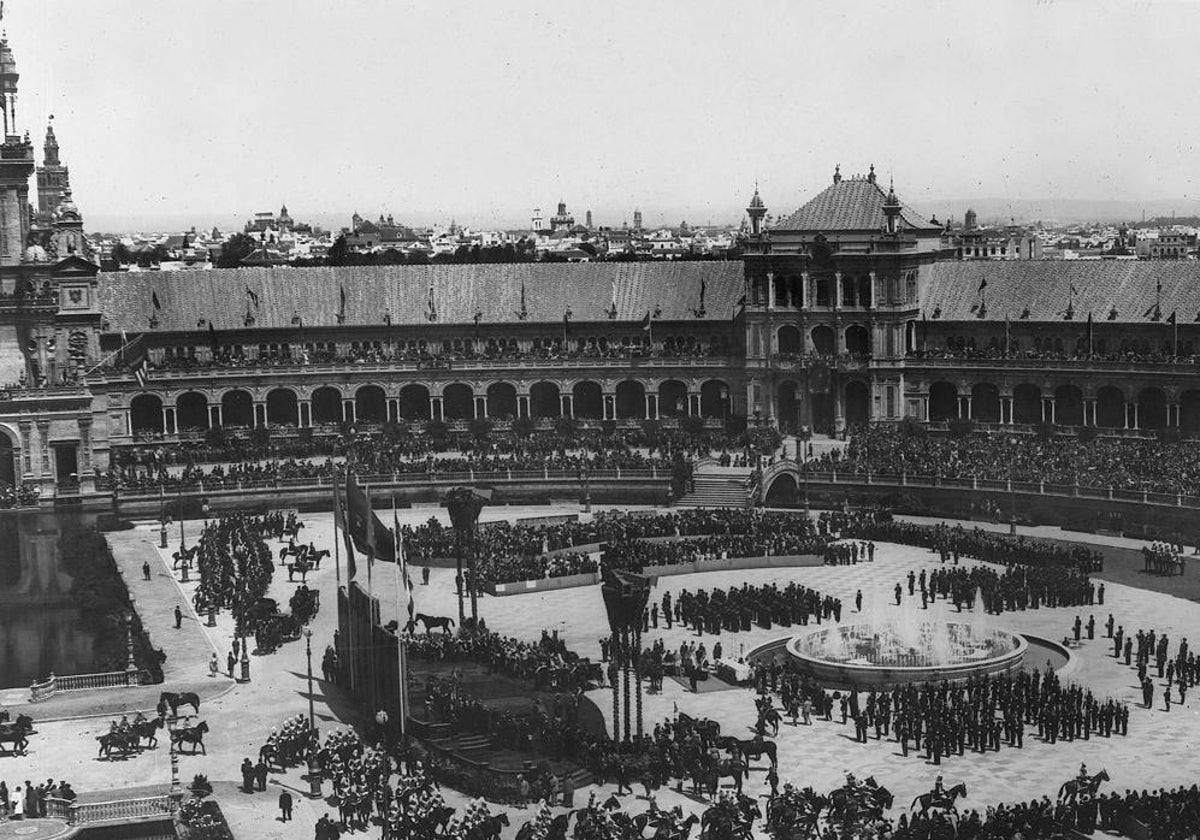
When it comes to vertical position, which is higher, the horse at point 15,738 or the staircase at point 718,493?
the staircase at point 718,493

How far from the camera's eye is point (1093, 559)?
70.6m

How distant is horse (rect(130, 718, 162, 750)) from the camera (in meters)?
47.3

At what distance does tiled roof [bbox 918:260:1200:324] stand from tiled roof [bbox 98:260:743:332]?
13.9 metres

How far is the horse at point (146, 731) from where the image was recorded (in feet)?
155

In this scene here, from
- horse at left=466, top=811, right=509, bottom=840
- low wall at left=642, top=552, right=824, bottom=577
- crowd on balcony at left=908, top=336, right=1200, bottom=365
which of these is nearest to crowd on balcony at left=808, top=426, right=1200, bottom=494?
crowd on balcony at left=908, top=336, right=1200, bottom=365

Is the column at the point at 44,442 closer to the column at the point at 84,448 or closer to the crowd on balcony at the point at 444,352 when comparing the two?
the column at the point at 84,448

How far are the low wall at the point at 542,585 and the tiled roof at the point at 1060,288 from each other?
4305cm

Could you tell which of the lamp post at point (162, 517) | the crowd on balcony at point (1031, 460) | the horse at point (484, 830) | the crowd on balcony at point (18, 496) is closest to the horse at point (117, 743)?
the horse at point (484, 830)

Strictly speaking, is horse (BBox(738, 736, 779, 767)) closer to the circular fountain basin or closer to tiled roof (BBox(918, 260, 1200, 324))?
the circular fountain basin

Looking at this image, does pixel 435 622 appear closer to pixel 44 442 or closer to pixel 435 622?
pixel 435 622

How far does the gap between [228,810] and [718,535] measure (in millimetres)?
40096

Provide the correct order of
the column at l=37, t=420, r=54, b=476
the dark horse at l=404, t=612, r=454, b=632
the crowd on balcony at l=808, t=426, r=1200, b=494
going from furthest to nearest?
the column at l=37, t=420, r=54, b=476 → the crowd on balcony at l=808, t=426, r=1200, b=494 → the dark horse at l=404, t=612, r=454, b=632

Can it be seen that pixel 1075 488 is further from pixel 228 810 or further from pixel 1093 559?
pixel 228 810

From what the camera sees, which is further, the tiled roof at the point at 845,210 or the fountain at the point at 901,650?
the tiled roof at the point at 845,210
